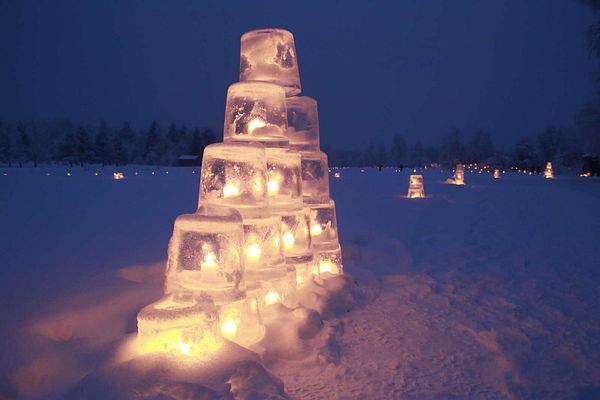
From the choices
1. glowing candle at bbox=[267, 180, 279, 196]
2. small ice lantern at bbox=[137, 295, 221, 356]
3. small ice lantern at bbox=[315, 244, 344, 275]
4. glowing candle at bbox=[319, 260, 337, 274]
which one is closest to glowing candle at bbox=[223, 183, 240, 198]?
glowing candle at bbox=[267, 180, 279, 196]

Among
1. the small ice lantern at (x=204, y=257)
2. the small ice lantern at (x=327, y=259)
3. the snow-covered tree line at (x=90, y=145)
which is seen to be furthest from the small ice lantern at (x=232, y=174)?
the snow-covered tree line at (x=90, y=145)

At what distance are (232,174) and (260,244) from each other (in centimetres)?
90

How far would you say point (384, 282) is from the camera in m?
7.59

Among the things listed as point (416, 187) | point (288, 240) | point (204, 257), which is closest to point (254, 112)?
point (288, 240)

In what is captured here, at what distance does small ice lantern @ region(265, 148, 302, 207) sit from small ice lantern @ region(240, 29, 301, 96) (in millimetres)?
1104

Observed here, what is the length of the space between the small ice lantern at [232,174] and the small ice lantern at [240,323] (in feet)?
3.92

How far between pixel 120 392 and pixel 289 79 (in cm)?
464

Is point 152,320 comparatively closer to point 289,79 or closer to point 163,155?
point 289,79

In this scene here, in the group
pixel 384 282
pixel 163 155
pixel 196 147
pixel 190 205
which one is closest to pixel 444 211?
pixel 384 282

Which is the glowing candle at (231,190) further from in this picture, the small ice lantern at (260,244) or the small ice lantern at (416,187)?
the small ice lantern at (416,187)

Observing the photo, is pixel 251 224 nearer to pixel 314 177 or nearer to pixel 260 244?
pixel 260 244

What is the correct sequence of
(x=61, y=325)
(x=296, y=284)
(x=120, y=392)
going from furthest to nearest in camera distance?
(x=296, y=284) → (x=61, y=325) → (x=120, y=392)

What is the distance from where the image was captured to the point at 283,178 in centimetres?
611

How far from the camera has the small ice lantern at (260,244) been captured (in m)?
5.18
